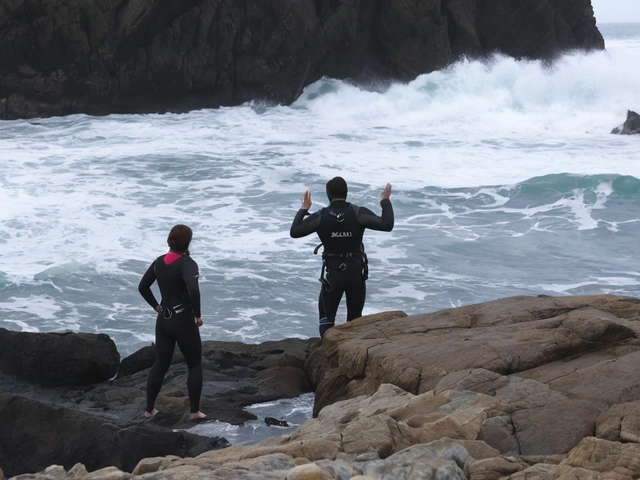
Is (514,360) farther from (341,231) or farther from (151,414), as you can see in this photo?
(151,414)

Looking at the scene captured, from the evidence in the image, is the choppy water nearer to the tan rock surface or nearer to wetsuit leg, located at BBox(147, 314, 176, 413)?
wetsuit leg, located at BBox(147, 314, 176, 413)

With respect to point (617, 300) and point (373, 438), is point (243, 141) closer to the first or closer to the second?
point (617, 300)

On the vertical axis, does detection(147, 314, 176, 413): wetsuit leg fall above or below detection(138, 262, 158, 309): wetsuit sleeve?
below

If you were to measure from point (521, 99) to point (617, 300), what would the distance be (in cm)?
2578

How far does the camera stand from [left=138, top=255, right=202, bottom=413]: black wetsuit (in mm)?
6152

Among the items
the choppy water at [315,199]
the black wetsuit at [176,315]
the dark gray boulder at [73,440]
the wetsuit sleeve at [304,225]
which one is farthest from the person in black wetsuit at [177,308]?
the choppy water at [315,199]

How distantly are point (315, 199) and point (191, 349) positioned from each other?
11.4 metres

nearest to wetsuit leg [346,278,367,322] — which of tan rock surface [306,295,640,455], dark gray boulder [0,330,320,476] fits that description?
tan rock surface [306,295,640,455]

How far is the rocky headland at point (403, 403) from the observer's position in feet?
13.4

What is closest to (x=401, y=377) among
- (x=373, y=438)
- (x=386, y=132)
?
(x=373, y=438)

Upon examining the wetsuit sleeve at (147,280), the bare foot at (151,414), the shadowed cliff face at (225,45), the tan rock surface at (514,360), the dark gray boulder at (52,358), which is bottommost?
the bare foot at (151,414)

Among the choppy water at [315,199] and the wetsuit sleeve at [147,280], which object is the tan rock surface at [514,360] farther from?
the choppy water at [315,199]

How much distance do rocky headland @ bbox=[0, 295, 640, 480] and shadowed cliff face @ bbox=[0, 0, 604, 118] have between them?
21195 mm

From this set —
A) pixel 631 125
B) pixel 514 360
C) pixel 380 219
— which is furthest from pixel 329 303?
pixel 631 125
